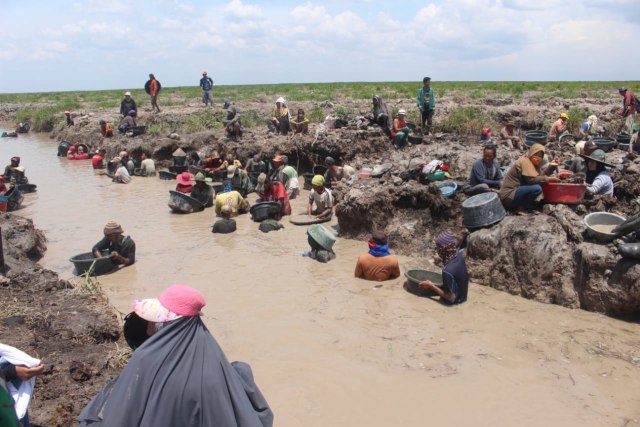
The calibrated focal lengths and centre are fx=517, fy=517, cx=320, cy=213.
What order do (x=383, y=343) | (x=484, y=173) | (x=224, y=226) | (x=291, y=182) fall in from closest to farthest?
(x=383, y=343) → (x=484, y=173) → (x=224, y=226) → (x=291, y=182)

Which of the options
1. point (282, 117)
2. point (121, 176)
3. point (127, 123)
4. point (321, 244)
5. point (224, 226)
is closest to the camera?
point (321, 244)

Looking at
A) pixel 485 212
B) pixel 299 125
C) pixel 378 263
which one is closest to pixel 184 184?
pixel 299 125

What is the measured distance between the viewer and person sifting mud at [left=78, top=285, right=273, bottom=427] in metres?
2.45

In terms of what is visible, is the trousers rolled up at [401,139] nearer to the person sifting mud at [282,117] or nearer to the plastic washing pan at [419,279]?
the person sifting mud at [282,117]

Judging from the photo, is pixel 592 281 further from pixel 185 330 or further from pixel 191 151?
pixel 191 151

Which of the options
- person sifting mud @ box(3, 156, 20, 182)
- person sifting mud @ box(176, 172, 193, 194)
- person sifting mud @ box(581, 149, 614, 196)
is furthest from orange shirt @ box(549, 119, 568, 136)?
person sifting mud @ box(3, 156, 20, 182)

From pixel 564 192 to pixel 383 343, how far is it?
139 inches

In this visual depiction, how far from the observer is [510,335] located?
5789 mm

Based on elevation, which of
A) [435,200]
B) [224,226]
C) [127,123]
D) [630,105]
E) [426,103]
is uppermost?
[426,103]

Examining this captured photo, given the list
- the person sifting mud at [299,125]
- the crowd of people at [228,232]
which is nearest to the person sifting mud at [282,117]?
the crowd of people at [228,232]

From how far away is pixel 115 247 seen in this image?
8.03m

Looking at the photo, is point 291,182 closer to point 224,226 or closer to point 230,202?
point 230,202

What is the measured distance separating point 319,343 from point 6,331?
3.07 meters

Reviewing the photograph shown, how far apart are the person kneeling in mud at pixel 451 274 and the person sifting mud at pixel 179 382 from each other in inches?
164
